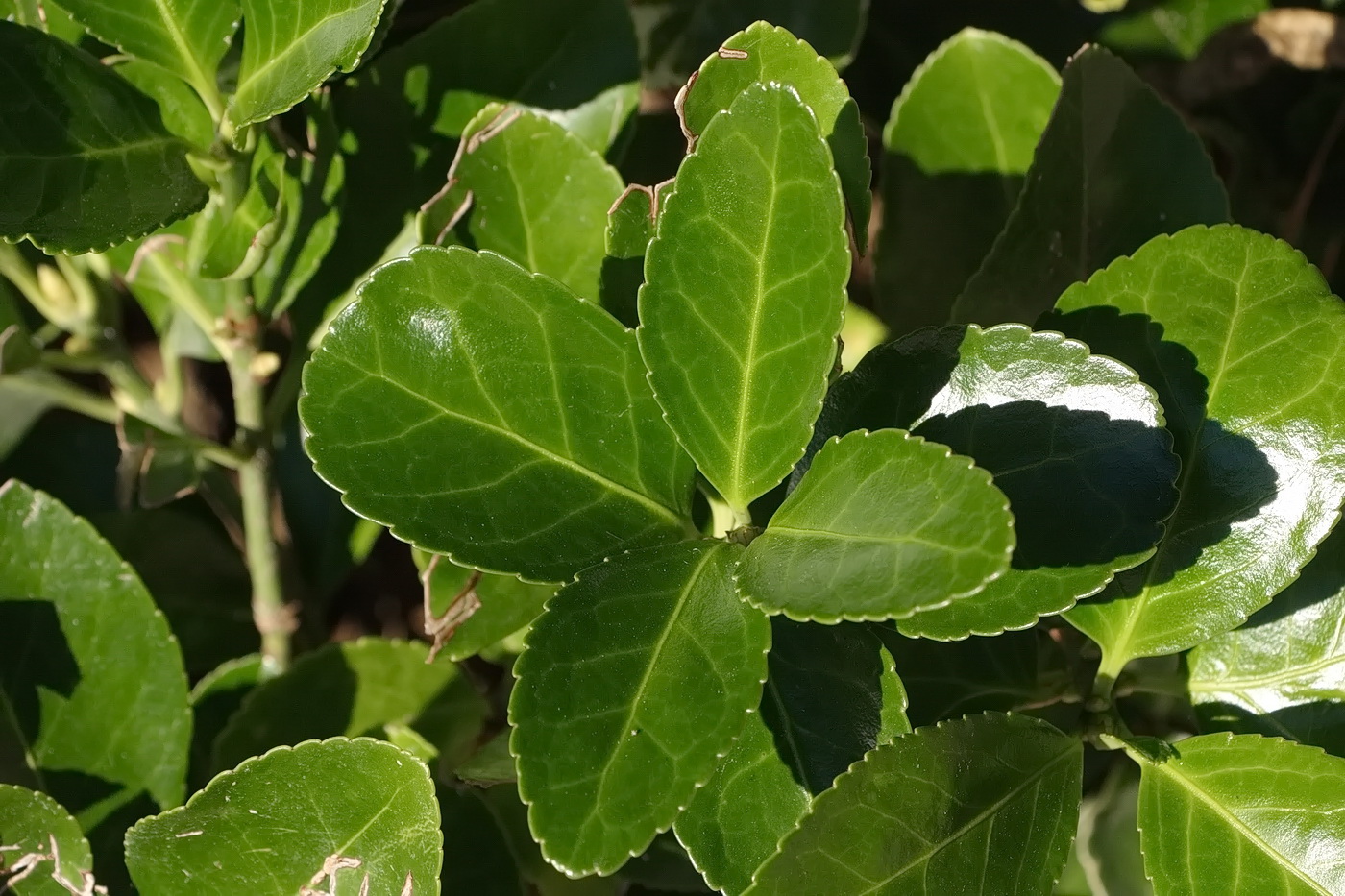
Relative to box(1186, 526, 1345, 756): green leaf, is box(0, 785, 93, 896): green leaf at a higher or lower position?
lower

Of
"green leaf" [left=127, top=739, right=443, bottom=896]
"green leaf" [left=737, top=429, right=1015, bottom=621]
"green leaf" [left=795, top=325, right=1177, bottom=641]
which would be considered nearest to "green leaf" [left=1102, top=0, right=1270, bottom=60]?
"green leaf" [left=795, top=325, right=1177, bottom=641]

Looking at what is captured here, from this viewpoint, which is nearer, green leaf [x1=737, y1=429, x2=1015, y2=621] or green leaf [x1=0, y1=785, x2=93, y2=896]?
green leaf [x1=737, y1=429, x2=1015, y2=621]

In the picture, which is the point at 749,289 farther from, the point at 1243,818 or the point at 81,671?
the point at 81,671

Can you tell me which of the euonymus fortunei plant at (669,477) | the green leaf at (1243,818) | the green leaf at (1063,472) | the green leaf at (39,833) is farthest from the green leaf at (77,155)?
the green leaf at (1243,818)

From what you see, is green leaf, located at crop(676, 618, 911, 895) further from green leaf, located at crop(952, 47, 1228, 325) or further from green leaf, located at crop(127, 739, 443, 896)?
green leaf, located at crop(952, 47, 1228, 325)

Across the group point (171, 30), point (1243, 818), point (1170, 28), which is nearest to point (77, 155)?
point (171, 30)

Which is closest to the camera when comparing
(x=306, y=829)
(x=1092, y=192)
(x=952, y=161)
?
(x=306, y=829)
